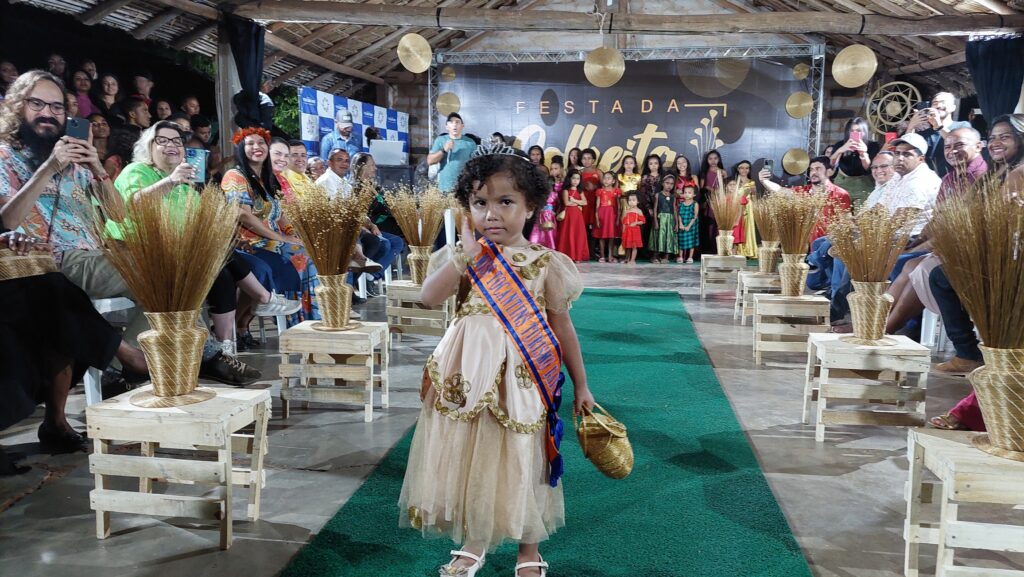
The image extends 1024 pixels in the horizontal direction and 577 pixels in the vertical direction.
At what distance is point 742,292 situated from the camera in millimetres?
5727

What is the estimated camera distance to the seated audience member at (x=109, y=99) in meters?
5.98

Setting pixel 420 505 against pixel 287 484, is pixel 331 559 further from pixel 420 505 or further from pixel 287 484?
pixel 287 484

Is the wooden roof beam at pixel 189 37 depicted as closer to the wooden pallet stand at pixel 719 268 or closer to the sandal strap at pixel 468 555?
the wooden pallet stand at pixel 719 268

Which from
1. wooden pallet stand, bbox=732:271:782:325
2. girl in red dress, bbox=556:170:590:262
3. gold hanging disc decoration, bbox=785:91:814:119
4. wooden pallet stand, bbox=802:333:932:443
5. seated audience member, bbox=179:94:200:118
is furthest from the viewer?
girl in red dress, bbox=556:170:590:262

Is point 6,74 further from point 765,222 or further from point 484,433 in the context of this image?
point 765,222

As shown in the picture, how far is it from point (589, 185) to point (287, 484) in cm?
847

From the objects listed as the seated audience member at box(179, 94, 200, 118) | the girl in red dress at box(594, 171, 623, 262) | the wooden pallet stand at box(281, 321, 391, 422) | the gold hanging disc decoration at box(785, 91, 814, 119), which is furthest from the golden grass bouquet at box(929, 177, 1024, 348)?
the gold hanging disc decoration at box(785, 91, 814, 119)

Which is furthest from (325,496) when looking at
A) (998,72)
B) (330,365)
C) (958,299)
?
(998,72)

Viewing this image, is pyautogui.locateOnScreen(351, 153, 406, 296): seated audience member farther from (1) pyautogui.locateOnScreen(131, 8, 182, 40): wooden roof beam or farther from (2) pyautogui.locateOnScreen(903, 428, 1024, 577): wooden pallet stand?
(2) pyautogui.locateOnScreen(903, 428, 1024, 577): wooden pallet stand

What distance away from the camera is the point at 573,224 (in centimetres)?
995

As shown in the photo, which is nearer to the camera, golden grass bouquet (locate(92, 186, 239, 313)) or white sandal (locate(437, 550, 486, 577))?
white sandal (locate(437, 550, 486, 577))

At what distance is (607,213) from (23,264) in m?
8.16

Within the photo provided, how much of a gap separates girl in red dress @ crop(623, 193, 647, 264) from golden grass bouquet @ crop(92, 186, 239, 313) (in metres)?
8.32

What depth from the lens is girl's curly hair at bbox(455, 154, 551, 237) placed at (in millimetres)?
1691
